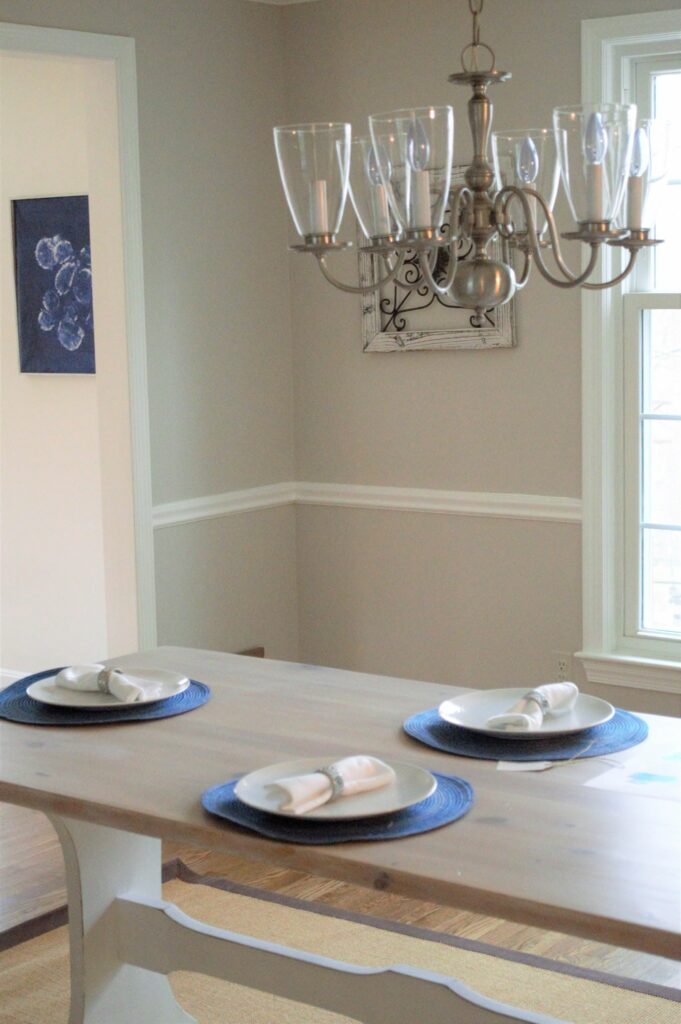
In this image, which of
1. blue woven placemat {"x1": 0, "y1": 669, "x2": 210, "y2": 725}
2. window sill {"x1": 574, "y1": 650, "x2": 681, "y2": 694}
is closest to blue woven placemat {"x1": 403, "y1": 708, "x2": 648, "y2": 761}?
blue woven placemat {"x1": 0, "y1": 669, "x2": 210, "y2": 725}

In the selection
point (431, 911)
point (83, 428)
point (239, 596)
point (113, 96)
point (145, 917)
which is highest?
point (113, 96)

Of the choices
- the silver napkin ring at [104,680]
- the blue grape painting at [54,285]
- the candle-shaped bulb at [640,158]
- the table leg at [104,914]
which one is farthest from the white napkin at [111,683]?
the blue grape painting at [54,285]

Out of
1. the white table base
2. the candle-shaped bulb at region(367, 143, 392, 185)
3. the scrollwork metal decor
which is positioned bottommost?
the white table base

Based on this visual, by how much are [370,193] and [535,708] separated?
864mm

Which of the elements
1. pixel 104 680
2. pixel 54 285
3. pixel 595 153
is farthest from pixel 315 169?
pixel 54 285

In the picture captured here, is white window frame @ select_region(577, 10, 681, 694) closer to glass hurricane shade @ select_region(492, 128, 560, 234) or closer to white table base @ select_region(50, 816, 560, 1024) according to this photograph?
glass hurricane shade @ select_region(492, 128, 560, 234)

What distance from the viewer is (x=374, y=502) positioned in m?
4.38

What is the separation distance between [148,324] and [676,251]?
1.60 m

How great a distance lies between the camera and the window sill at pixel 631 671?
3.76m

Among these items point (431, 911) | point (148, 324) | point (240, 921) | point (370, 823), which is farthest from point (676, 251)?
point (370, 823)

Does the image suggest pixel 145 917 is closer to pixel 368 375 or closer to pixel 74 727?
pixel 74 727

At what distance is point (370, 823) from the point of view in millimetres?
1727

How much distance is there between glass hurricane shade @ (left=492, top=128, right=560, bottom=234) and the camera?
2.16 meters

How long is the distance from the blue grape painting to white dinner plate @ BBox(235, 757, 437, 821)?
10.4 feet
